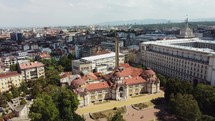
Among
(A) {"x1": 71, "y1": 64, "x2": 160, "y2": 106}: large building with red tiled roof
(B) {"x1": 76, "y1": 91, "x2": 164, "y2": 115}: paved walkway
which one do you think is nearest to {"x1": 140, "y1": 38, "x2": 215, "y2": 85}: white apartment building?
(A) {"x1": 71, "y1": 64, "x2": 160, "y2": 106}: large building with red tiled roof

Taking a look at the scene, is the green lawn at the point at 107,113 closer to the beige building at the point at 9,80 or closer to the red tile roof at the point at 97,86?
the red tile roof at the point at 97,86

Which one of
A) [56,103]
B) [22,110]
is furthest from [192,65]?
[22,110]

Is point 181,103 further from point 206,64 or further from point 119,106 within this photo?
point 206,64

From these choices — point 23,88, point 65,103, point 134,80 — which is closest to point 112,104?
point 134,80

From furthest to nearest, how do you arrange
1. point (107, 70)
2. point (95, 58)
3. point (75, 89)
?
1. point (95, 58)
2. point (107, 70)
3. point (75, 89)

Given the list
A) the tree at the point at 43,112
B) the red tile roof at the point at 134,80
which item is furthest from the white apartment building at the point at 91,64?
the tree at the point at 43,112

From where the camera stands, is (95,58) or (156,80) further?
(95,58)
